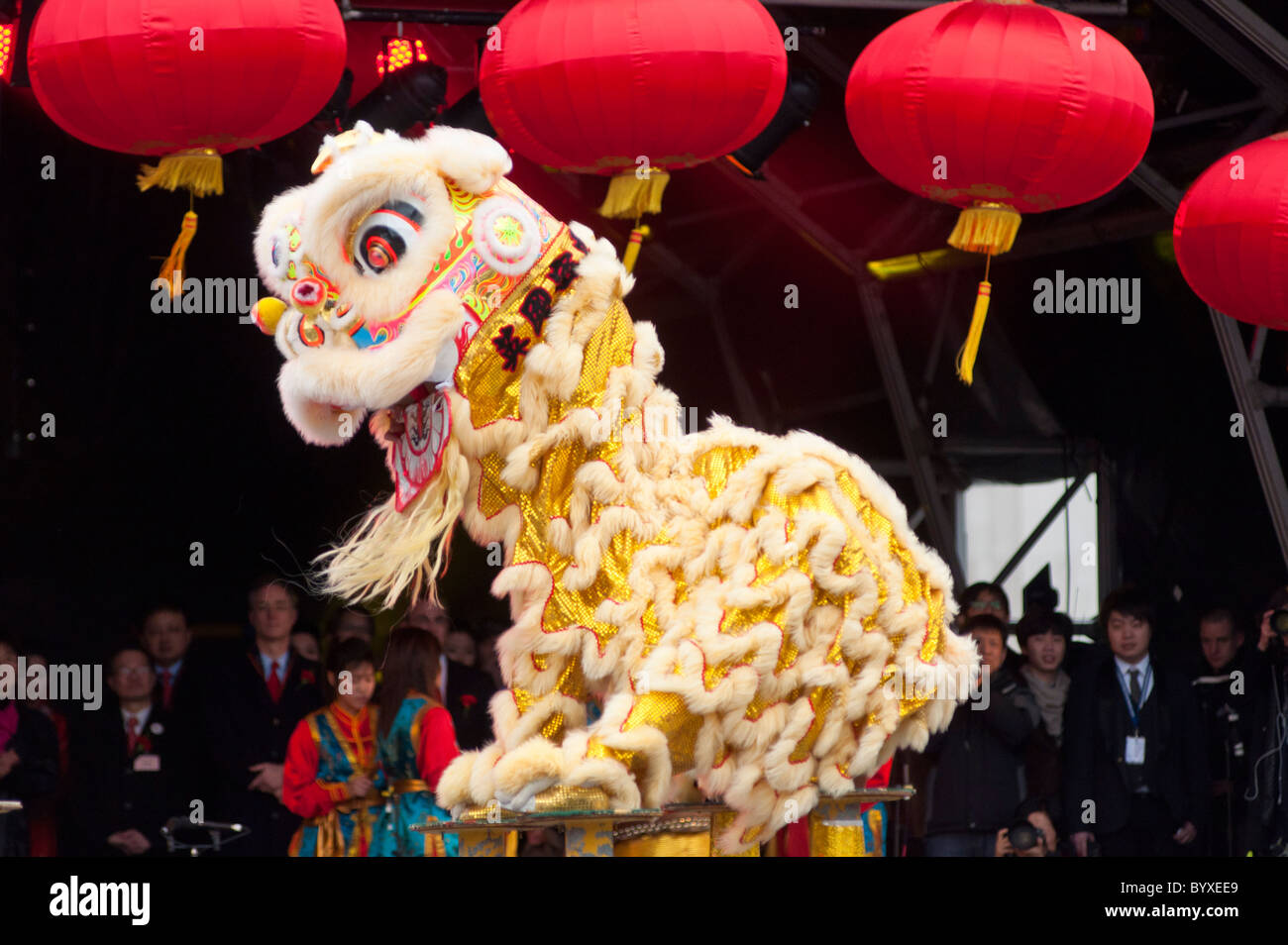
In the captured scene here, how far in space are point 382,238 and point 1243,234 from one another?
227 centimetres

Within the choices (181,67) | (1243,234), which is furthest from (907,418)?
(181,67)

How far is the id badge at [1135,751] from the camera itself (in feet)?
18.4

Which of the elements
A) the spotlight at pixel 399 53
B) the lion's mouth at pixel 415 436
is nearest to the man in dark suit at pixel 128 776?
the spotlight at pixel 399 53

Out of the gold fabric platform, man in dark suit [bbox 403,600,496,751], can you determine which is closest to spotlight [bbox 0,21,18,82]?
man in dark suit [bbox 403,600,496,751]

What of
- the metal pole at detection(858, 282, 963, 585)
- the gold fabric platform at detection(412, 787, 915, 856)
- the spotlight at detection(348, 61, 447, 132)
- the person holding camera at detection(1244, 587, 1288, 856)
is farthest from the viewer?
the metal pole at detection(858, 282, 963, 585)

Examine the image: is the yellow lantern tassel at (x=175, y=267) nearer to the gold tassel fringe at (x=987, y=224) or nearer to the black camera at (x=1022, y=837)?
the gold tassel fringe at (x=987, y=224)

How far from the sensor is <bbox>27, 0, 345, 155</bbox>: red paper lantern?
4.12 metres

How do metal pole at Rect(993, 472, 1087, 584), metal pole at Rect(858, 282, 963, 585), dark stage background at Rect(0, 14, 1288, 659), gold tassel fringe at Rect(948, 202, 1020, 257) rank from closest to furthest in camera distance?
gold tassel fringe at Rect(948, 202, 1020, 257) < dark stage background at Rect(0, 14, 1288, 659) < metal pole at Rect(993, 472, 1087, 584) < metal pole at Rect(858, 282, 963, 585)

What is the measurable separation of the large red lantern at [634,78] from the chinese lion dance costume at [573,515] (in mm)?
733

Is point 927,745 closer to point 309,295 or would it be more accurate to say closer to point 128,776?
point 128,776

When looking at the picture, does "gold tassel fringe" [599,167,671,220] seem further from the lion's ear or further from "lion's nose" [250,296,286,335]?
"lion's nose" [250,296,286,335]

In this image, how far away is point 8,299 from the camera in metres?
6.59

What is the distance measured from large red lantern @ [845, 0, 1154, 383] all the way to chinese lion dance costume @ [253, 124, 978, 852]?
111 centimetres

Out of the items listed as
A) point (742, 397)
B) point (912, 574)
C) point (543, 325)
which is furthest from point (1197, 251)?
point (742, 397)
